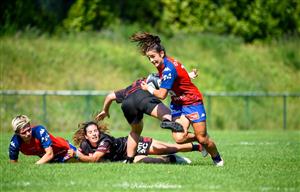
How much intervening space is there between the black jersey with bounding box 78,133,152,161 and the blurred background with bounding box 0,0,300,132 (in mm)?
11074

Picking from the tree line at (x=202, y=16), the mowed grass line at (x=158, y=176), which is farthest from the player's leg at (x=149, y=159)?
the tree line at (x=202, y=16)

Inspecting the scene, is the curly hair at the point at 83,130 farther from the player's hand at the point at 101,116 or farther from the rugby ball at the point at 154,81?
the rugby ball at the point at 154,81

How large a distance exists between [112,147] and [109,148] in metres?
0.13

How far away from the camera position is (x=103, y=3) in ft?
115

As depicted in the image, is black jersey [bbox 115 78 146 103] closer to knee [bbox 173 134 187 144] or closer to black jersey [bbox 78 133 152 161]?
black jersey [bbox 78 133 152 161]

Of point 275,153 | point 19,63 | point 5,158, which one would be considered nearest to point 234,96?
point 19,63

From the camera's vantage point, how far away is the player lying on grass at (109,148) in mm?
12273

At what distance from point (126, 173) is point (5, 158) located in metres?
3.38

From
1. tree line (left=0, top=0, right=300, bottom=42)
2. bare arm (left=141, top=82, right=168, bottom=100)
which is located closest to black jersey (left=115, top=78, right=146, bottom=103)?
bare arm (left=141, top=82, right=168, bottom=100)

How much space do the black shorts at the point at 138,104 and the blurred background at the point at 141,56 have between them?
11739mm

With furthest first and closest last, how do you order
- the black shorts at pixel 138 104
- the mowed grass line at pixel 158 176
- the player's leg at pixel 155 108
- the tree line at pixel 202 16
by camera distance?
the tree line at pixel 202 16, the black shorts at pixel 138 104, the player's leg at pixel 155 108, the mowed grass line at pixel 158 176

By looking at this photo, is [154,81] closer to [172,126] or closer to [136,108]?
[136,108]

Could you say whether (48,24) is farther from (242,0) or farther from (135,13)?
(242,0)

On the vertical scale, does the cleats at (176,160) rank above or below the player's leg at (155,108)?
below
